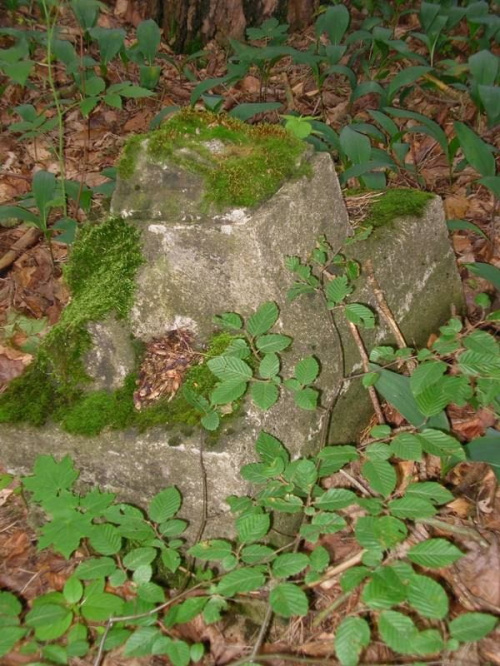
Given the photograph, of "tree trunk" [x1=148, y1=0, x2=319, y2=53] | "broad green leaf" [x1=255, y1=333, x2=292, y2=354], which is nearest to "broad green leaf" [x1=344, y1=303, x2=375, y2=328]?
"broad green leaf" [x1=255, y1=333, x2=292, y2=354]

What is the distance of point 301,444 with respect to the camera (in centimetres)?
190

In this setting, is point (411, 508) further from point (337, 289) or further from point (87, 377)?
point (87, 377)

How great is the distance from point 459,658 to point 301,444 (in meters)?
0.72

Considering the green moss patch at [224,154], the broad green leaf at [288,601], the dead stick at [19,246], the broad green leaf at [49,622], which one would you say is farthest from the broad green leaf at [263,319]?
the dead stick at [19,246]

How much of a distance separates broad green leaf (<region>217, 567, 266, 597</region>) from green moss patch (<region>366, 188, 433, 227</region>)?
1.51 m

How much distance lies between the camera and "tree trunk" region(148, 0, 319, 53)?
5.52 meters

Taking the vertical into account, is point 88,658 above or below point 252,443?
below

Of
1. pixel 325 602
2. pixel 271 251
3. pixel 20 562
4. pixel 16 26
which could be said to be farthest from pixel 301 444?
pixel 16 26

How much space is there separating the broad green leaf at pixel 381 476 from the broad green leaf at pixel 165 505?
1.77ft

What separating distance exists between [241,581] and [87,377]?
93cm

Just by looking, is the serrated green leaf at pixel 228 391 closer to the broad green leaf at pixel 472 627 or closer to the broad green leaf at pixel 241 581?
the broad green leaf at pixel 241 581

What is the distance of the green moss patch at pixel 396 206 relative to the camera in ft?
8.14

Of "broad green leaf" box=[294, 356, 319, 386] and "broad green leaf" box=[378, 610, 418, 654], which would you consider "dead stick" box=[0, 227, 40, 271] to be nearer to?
"broad green leaf" box=[294, 356, 319, 386]

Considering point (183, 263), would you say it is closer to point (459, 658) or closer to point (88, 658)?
point (88, 658)
